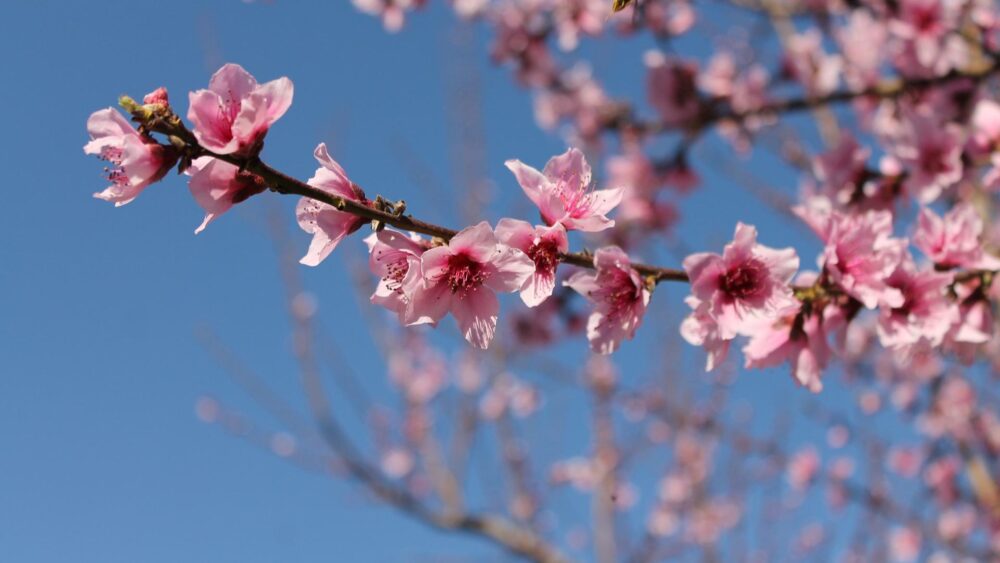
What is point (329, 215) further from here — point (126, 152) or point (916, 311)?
point (916, 311)

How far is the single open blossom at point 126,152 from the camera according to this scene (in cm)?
122

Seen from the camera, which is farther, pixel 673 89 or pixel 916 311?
pixel 673 89

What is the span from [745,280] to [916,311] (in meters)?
0.47

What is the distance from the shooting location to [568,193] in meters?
1.53

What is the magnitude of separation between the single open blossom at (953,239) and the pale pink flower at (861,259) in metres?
→ 0.21

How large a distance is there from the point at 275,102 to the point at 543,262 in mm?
555

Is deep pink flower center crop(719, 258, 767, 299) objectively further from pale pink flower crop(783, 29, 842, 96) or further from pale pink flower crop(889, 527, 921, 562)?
pale pink flower crop(889, 527, 921, 562)

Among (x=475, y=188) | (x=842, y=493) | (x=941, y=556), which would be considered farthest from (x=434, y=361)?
(x=941, y=556)

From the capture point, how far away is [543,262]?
55.7 inches

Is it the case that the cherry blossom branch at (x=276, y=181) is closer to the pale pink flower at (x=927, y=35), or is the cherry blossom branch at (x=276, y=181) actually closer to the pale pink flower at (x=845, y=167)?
the pale pink flower at (x=845, y=167)

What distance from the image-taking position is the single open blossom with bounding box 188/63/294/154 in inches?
48.6

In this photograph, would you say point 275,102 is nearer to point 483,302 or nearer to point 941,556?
point 483,302

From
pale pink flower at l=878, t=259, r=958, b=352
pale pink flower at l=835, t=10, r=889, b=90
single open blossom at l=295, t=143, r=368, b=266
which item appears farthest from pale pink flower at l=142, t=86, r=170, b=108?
pale pink flower at l=835, t=10, r=889, b=90

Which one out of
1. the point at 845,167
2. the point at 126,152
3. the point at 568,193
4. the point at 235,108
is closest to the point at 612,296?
the point at 568,193
